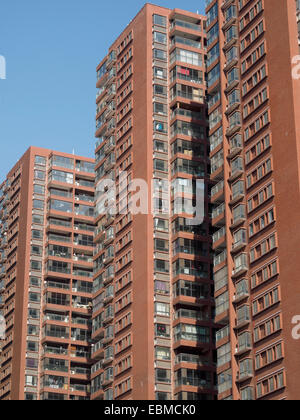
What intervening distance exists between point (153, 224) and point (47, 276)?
126 feet

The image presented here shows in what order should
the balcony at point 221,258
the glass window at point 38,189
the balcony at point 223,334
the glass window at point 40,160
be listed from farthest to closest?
1. the glass window at point 40,160
2. the glass window at point 38,189
3. the balcony at point 221,258
4. the balcony at point 223,334

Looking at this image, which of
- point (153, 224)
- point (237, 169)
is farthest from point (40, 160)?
point (237, 169)

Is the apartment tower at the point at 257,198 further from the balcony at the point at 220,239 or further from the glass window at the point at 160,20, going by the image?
the glass window at the point at 160,20

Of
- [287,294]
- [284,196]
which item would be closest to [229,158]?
[284,196]

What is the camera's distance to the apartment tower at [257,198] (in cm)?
8694

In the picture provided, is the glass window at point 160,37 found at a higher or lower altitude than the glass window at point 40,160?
higher

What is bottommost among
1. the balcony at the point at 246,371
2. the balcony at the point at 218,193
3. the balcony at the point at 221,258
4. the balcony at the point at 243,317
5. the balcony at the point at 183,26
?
the balcony at the point at 246,371

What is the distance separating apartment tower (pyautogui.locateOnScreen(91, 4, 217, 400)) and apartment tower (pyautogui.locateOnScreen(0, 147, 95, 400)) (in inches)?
864

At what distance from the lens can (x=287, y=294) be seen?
86125 mm

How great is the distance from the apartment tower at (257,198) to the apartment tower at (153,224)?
1069cm

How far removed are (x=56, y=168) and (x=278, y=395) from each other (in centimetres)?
7966

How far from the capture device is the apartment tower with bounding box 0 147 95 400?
141875 mm

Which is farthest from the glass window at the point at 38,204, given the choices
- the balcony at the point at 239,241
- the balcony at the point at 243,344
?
the balcony at the point at 243,344
